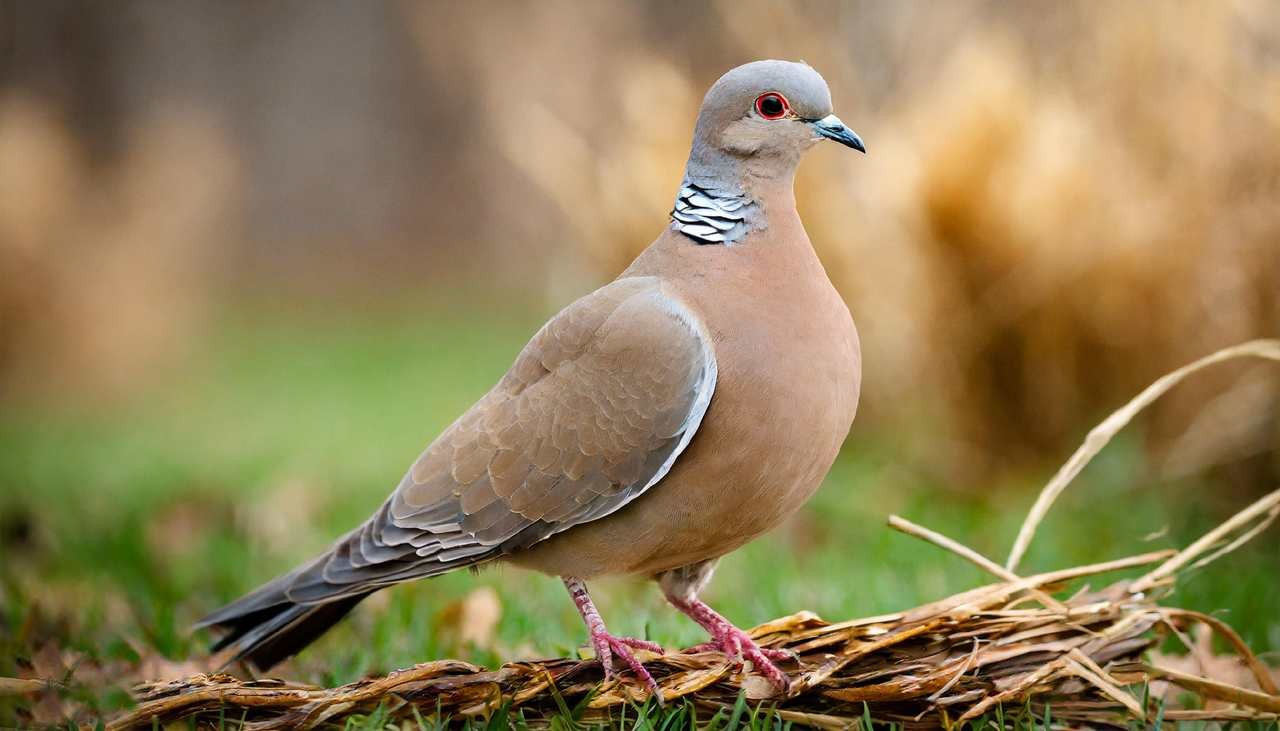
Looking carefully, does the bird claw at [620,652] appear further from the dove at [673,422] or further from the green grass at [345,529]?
the green grass at [345,529]

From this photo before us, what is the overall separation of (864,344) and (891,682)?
3485 mm

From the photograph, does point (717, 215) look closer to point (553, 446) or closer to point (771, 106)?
point (771, 106)

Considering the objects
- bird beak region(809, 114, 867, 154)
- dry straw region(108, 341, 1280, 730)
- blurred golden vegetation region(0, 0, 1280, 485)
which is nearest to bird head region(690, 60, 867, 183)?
bird beak region(809, 114, 867, 154)

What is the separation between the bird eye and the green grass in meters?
1.22

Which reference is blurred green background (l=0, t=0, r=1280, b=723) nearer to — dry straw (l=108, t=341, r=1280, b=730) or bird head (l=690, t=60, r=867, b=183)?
dry straw (l=108, t=341, r=1280, b=730)

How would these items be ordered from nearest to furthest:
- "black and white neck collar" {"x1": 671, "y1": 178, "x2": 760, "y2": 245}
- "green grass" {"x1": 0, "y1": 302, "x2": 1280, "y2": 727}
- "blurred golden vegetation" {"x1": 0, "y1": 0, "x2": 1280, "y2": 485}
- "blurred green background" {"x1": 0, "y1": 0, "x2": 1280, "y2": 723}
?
"black and white neck collar" {"x1": 671, "y1": 178, "x2": 760, "y2": 245} → "green grass" {"x1": 0, "y1": 302, "x2": 1280, "y2": 727} → "blurred green background" {"x1": 0, "y1": 0, "x2": 1280, "y2": 723} → "blurred golden vegetation" {"x1": 0, "y1": 0, "x2": 1280, "y2": 485}

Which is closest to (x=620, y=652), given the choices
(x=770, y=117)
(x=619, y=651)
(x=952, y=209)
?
(x=619, y=651)

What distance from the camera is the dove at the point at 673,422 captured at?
2750 mm

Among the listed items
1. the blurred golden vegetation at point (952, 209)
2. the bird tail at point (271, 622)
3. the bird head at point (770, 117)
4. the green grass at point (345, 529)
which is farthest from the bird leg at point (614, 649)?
the blurred golden vegetation at point (952, 209)

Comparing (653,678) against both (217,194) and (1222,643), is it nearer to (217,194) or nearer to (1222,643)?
(1222,643)

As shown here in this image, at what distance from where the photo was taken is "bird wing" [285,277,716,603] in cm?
279

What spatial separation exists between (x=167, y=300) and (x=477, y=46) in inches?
106

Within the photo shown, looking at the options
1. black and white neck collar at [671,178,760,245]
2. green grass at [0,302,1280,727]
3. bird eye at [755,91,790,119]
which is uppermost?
bird eye at [755,91,790,119]

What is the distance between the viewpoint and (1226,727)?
2.91 meters
